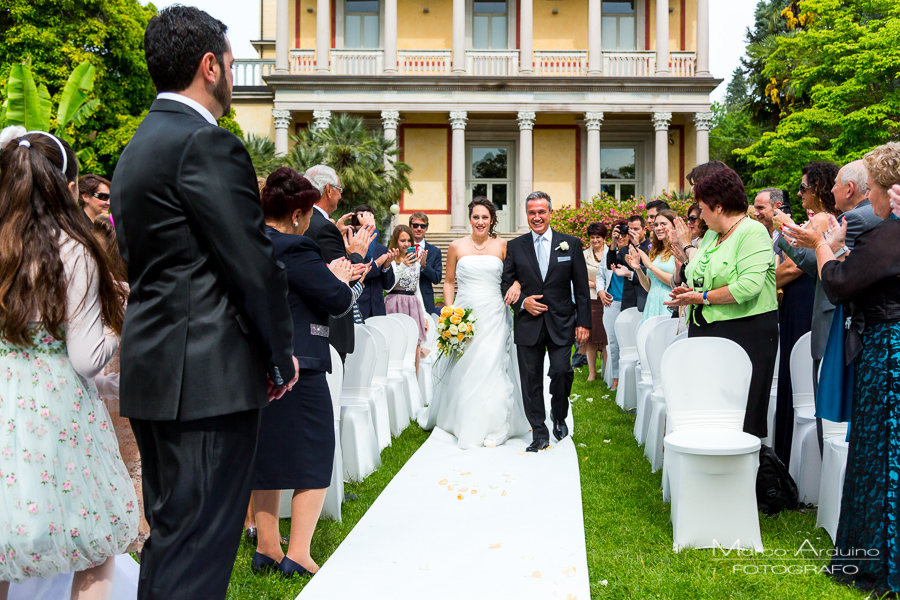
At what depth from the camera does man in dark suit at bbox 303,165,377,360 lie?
14.6 ft

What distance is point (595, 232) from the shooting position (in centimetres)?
1085

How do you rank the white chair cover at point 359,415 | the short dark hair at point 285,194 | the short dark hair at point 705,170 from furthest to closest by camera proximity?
1. the white chair cover at point 359,415
2. the short dark hair at point 705,170
3. the short dark hair at point 285,194

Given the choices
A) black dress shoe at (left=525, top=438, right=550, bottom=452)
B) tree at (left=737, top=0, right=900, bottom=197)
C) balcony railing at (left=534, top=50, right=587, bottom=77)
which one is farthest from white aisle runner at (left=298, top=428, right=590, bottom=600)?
balcony railing at (left=534, top=50, right=587, bottom=77)

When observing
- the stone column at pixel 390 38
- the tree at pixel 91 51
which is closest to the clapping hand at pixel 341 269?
the tree at pixel 91 51

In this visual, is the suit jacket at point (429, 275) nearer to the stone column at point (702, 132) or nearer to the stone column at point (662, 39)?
the stone column at point (702, 132)

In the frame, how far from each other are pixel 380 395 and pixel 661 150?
82.1ft

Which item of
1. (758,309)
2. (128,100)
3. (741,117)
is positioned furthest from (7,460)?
(741,117)

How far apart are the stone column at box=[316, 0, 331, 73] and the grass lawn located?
2544 centimetres

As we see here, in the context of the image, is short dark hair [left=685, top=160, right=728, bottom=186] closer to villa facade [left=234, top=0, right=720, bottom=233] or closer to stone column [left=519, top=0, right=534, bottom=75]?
villa facade [left=234, top=0, right=720, bottom=233]

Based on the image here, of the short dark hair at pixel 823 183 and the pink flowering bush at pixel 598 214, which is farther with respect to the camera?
the pink flowering bush at pixel 598 214

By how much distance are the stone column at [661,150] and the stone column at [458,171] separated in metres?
7.55

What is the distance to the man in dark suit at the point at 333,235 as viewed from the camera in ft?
14.6

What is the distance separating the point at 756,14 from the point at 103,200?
46.1 metres

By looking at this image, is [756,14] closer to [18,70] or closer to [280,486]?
[18,70]
